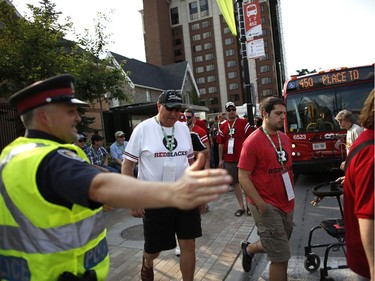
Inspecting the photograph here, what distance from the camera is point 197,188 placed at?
3.89ft

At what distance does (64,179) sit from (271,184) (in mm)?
2351

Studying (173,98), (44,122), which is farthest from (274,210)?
(44,122)

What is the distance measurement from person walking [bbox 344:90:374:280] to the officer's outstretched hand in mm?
985

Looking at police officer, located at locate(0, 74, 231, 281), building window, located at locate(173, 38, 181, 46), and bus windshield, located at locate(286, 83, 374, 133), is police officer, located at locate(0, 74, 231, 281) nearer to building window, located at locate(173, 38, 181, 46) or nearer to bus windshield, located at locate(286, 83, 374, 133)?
bus windshield, located at locate(286, 83, 374, 133)

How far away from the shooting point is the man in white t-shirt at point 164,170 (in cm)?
330

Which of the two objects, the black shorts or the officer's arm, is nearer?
the officer's arm

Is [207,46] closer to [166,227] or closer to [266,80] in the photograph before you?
[266,80]

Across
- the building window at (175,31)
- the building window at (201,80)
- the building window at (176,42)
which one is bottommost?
the building window at (201,80)

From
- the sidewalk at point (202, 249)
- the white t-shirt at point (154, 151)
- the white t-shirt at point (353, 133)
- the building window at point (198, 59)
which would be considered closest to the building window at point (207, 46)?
the building window at point (198, 59)

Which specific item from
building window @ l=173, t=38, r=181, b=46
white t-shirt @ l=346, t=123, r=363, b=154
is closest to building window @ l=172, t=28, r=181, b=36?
building window @ l=173, t=38, r=181, b=46

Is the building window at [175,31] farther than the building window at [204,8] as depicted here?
Yes

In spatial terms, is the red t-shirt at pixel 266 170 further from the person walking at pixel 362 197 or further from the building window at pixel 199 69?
the building window at pixel 199 69

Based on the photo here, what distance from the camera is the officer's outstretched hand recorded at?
1.19 metres

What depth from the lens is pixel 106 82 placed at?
520 inches
